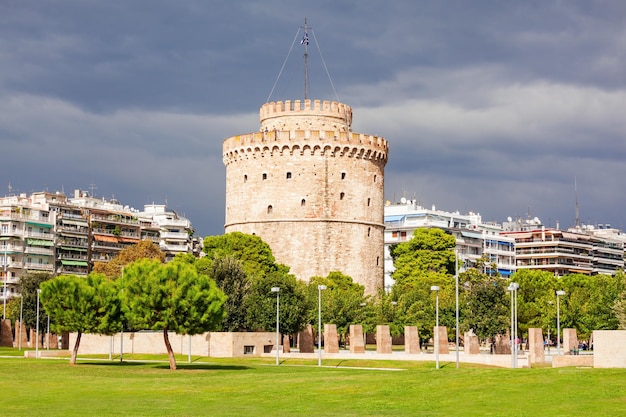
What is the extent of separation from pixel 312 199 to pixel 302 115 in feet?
28.4

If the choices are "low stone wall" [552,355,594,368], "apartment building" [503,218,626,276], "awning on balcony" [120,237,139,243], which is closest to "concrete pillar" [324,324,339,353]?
"low stone wall" [552,355,594,368]

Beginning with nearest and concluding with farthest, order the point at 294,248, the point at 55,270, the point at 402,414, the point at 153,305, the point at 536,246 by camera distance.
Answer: the point at 402,414 < the point at 153,305 < the point at 294,248 < the point at 55,270 < the point at 536,246

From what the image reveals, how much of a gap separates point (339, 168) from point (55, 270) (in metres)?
41.5

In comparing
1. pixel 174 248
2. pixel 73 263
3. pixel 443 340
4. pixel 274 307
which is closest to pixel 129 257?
pixel 73 263

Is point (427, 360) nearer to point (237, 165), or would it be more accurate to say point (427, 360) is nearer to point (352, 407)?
point (352, 407)

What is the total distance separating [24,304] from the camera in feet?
322

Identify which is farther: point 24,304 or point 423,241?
point 423,241

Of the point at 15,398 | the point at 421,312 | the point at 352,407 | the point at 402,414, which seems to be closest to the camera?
the point at 402,414

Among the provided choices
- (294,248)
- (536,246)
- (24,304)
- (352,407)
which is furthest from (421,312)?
(536,246)

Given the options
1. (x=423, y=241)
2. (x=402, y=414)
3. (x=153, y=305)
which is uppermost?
(x=423, y=241)

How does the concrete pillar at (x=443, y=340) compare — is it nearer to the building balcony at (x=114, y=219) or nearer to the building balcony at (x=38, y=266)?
the building balcony at (x=38, y=266)

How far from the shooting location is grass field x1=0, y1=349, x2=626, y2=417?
3294 cm

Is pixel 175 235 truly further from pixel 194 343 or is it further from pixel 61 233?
pixel 194 343

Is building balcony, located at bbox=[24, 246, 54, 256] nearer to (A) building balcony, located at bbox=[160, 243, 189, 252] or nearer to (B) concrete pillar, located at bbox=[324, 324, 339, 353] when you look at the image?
(A) building balcony, located at bbox=[160, 243, 189, 252]
